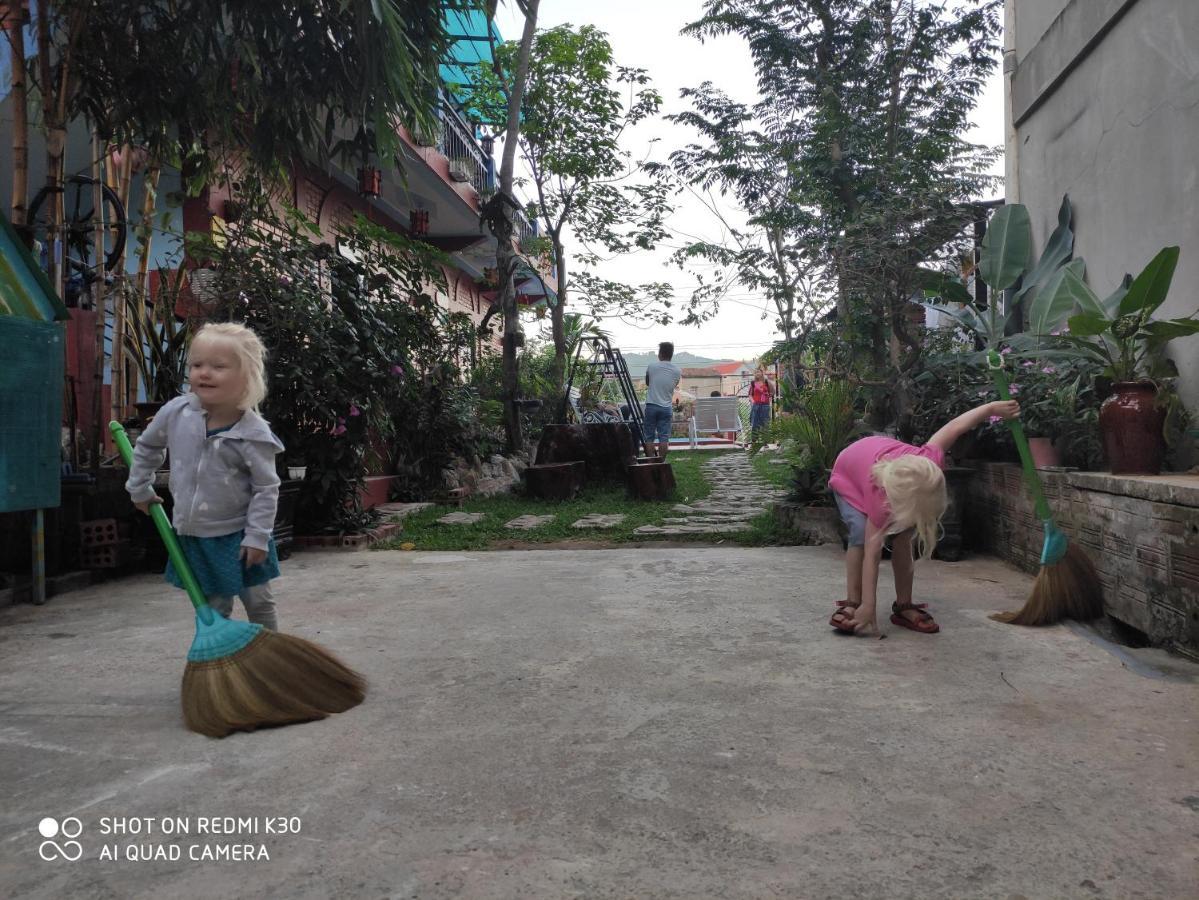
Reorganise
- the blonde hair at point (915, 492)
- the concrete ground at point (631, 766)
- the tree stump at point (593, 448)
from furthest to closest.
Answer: the tree stump at point (593, 448) → the blonde hair at point (915, 492) → the concrete ground at point (631, 766)

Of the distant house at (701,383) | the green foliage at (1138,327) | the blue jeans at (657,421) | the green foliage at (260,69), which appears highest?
the distant house at (701,383)

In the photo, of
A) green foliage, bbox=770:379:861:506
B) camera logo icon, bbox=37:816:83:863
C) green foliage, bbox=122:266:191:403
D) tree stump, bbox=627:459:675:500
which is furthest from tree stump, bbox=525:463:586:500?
camera logo icon, bbox=37:816:83:863

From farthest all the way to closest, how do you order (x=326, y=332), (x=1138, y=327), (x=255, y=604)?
(x=326, y=332)
(x=1138, y=327)
(x=255, y=604)

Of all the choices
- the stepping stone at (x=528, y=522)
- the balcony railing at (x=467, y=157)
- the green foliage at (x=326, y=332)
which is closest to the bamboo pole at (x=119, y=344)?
the green foliage at (x=326, y=332)

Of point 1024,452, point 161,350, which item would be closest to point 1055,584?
point 1024,452

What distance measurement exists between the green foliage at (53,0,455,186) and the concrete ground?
241 cm

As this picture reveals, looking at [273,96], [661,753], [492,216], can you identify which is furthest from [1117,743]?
[492,216]

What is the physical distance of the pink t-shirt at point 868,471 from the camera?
3486mm

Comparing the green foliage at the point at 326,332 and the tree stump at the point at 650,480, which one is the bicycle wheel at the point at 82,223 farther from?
the tree stump at the point at 650,480

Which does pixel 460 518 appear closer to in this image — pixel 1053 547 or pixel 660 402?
pixel 660 402

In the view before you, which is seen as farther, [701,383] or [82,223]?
[701,383]

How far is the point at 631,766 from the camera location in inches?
87.3

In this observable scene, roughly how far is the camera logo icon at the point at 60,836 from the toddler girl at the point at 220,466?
1.02 m

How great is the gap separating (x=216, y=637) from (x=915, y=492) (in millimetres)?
2470
